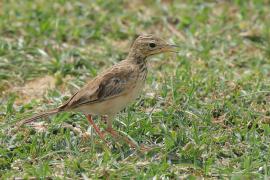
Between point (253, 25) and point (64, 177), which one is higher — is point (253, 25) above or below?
above

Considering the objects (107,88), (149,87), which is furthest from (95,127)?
(149,87)

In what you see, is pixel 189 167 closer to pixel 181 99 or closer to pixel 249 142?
pixel 249 142

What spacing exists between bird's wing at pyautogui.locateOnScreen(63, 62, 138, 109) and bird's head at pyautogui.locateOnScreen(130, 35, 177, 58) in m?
0.30

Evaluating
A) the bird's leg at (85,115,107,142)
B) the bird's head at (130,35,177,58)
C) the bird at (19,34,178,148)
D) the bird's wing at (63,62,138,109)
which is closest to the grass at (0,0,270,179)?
the bird's leg at (85,115,107,142)

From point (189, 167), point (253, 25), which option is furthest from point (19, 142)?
point (253, 25)

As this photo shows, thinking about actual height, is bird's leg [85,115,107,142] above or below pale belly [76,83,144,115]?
below

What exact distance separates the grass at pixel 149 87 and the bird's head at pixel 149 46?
2.40 feet

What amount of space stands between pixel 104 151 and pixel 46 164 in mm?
700

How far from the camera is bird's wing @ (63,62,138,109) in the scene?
735 centimetres

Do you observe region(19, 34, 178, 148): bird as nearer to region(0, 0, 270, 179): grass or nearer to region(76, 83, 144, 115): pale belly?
region(76, 83, 144, 115): pale belly

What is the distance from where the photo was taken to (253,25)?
428 inches

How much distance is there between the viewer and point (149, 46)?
305 inches

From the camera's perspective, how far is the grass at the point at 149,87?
272 inches

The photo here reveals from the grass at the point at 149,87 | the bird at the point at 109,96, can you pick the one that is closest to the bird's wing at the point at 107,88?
the bird at the point at 109,96
